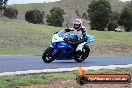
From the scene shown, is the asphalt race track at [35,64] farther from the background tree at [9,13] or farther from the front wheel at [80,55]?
the background tree at [9,13]

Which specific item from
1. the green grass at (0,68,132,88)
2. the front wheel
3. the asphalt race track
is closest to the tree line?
the front wheel

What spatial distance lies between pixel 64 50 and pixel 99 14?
82.4 metres

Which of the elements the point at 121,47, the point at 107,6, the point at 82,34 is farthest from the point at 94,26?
the point at 82,34

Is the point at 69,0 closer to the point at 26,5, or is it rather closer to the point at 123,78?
the point at 26,5

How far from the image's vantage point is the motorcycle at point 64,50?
16828 millimetres

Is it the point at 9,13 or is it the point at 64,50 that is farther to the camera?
the point at 9,13

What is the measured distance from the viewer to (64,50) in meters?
17.2

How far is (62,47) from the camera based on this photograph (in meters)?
17.2

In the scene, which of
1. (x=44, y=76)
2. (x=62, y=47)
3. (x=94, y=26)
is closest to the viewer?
(x=44, y=76)

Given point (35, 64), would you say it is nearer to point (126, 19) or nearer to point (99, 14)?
point (99, 14)

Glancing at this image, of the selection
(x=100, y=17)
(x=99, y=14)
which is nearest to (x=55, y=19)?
(x=99, y=14)

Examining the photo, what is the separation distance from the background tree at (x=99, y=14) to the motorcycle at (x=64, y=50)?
250 ft

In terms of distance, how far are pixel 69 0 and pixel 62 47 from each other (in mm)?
162286

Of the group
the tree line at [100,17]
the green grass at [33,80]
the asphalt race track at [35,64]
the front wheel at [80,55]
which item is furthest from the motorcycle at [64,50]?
the tree line at [100,17]
